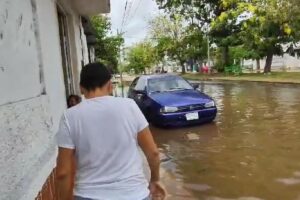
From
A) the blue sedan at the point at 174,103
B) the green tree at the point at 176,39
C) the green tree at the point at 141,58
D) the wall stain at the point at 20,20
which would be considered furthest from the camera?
the green tree at the point at 141,58

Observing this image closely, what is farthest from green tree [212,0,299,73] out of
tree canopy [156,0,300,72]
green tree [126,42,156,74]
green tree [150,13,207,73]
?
green tree [126,42,156,74]

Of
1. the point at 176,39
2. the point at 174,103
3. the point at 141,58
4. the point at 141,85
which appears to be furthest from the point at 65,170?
the point at 141,58

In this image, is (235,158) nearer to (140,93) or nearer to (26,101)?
(26,101)

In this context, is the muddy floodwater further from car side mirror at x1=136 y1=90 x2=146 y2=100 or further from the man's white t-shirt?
the man's white t-shirt

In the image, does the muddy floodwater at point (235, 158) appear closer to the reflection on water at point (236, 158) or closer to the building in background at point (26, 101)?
the reflection on water at point (236, 158)

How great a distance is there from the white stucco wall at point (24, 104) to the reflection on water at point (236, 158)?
100 inches

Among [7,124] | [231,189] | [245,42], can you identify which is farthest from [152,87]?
[245,42]

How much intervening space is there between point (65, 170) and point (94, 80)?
0.54 m

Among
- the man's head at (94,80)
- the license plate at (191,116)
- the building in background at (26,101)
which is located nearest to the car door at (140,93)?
the license plate at (191,116)

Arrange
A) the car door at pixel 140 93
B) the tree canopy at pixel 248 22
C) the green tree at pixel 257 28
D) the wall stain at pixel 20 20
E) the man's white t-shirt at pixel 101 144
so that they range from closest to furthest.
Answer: the man's white t-shirt at pixel 101 144, the wall stain at pixel 20 20, the car door at pixel 140 93, the tree canopy at pixel 248 22, the green tree at pixel 257 28

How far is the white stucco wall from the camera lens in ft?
→ 9.52

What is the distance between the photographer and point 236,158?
8.11m

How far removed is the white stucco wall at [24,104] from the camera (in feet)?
9.52

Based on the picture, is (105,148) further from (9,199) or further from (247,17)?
(247,17)
